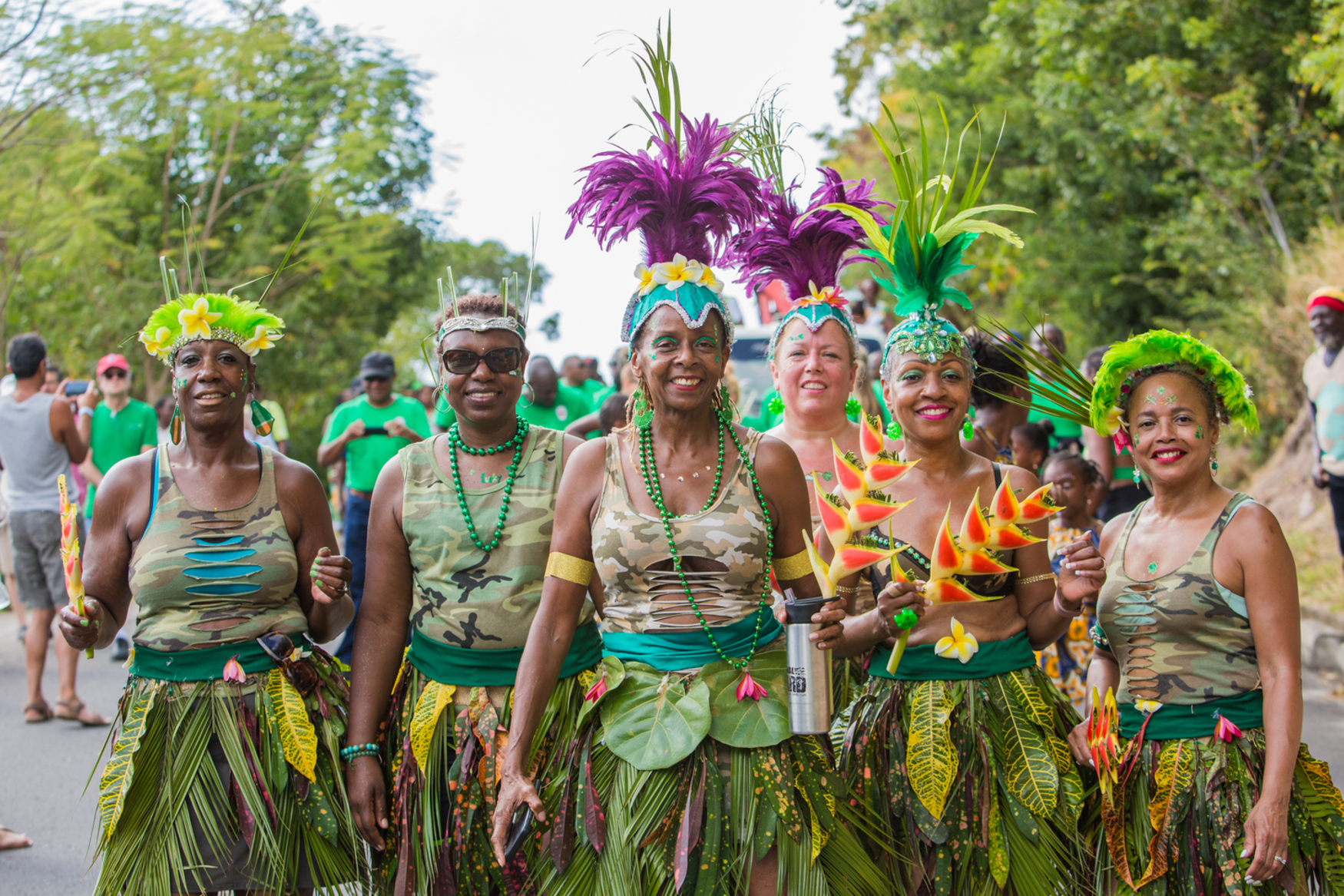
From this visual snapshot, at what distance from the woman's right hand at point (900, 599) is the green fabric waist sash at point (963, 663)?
0.38 metres

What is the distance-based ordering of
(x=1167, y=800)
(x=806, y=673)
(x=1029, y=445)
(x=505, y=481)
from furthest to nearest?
(x=1029, y=445) < (x=505, y=481) < (x=1167, y=800) < (x=806, y=673)

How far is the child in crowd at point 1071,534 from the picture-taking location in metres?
5.28

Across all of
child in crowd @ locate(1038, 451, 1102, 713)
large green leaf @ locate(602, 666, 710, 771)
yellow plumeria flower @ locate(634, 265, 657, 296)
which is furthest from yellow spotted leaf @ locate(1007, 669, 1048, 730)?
child in crowd @ locate(1038, 451, 1102, 713)

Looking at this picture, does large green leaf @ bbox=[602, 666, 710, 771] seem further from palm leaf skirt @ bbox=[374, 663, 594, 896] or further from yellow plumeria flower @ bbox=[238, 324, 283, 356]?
yellow plumeria flower @ bbox=[238, 324, 283, 356]

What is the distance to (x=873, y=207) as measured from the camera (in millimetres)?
4016

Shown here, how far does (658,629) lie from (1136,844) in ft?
4.54

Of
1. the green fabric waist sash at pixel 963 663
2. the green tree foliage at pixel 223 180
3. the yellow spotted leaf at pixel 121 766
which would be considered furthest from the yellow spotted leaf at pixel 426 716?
the green tree foliage at pixel 223 180

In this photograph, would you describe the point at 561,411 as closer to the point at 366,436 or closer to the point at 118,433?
the point at 366,436

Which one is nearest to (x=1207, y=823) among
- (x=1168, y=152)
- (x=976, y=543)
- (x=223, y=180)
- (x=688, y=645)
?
(x=976, y=543)

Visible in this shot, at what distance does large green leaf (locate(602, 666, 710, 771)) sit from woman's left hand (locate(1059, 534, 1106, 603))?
1.03 m

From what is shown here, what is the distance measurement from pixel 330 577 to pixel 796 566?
4.11 ft

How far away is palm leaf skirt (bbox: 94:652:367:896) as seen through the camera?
3.18 meters

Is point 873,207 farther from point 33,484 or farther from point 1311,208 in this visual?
point 1311,208

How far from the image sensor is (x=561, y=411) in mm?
9195
